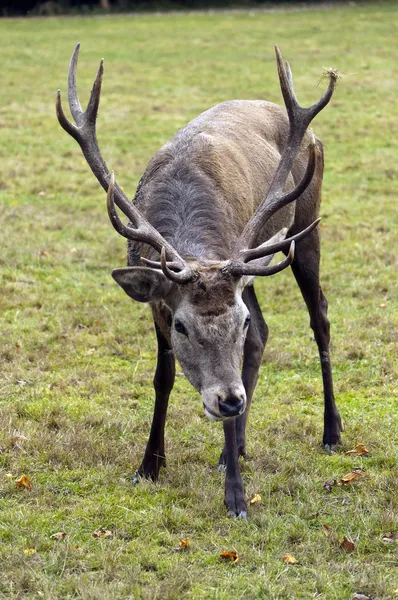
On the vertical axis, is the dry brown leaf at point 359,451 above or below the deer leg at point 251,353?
below

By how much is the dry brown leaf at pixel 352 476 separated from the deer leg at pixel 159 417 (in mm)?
1096

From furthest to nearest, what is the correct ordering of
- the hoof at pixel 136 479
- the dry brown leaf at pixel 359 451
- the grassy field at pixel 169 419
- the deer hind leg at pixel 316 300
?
the deer hind leg at pixel 316 300
the dry brown leaf at pixel 359 451
the hoof at pixel 136 479
the grassy field at pixel 169 419

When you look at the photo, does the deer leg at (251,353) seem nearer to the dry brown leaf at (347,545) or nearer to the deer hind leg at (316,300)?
the deer hind leg at (316,300)

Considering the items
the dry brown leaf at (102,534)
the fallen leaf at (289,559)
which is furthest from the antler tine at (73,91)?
the fallen leaf at (289,559)

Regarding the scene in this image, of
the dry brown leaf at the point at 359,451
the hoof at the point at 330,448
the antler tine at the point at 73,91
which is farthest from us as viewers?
the hoof at the point at 330,448

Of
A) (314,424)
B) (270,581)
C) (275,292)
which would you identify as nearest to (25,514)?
(270,581)

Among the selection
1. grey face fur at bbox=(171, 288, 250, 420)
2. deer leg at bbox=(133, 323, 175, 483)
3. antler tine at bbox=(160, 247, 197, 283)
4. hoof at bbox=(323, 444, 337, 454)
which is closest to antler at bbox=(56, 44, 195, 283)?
antler tine at bbox=(160, 247, 197, 283)

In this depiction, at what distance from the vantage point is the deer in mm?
4816

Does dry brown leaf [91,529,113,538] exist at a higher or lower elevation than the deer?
lower

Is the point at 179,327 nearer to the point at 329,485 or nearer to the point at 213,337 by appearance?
the point at 213,337

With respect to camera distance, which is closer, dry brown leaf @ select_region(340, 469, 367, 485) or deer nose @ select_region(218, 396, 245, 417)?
deer nose @ select_region(218, 396, 245, 417)

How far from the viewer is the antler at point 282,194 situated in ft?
16.3

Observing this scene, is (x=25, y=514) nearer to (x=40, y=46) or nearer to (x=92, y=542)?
(x=92, y=542)

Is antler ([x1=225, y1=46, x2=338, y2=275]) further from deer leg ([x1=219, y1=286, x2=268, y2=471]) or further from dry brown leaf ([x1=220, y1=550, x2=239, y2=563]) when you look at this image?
dry brown leaf ([x1=220, y1=550, x2=239, y2=563])
